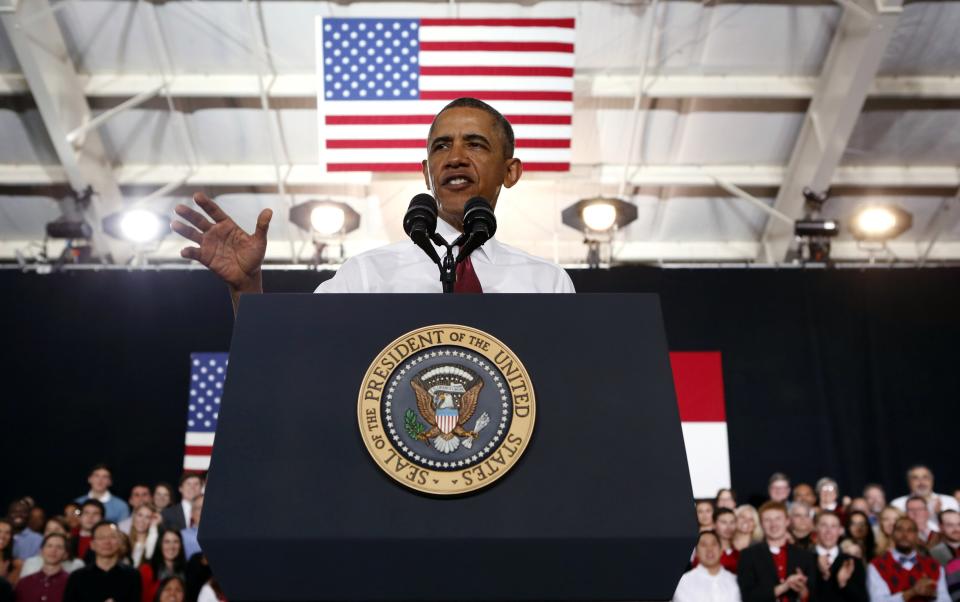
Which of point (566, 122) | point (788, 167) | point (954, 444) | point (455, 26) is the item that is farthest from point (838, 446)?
point (455, 26)

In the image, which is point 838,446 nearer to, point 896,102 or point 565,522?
point 896,102

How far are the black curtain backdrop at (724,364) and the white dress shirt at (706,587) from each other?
8.15 feet

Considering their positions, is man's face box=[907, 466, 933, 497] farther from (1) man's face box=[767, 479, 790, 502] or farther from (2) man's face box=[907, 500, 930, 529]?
(1) man's face box=[767, 479, 790, 502]

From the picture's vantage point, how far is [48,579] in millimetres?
5512

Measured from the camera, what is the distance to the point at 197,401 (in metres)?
7.88

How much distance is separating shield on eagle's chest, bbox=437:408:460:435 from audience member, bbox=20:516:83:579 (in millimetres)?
5354

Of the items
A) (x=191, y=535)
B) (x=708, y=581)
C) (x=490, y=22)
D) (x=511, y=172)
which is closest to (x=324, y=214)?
(x=490, y=22)

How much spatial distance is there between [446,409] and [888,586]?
513 centimetres

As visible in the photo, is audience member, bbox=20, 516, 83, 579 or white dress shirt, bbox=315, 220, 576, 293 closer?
white dress shirt, bbox=315, 220, 576, 293

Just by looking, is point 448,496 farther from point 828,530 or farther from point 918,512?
point 918,512

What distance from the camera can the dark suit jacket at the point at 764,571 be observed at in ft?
16.9

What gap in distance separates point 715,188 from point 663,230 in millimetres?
767

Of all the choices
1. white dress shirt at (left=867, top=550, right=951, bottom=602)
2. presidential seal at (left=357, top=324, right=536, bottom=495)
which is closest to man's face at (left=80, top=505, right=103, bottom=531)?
white dress shirt at (left=867, top=550, right=951, bottom=602)

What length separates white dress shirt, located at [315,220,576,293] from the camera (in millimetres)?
1521
